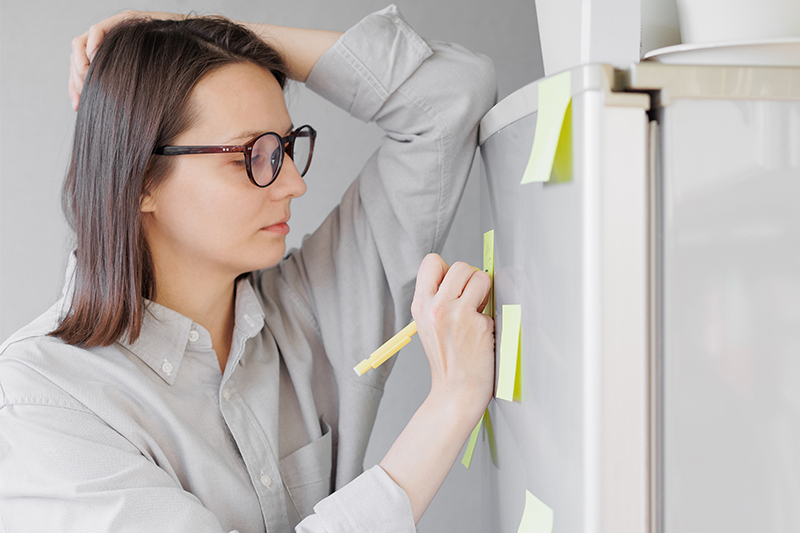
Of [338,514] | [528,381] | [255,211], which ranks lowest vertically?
[338,514]

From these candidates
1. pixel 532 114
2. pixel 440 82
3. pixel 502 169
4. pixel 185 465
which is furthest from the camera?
pixel 440 82

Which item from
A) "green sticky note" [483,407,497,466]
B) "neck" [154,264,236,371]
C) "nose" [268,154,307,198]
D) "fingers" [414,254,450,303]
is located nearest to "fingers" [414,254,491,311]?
"fingers" [414,254,450,303]

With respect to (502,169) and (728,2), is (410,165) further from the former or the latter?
(728,2)

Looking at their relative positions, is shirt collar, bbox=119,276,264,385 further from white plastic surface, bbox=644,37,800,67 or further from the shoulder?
white plastic surface, bbox=644,37,800,67

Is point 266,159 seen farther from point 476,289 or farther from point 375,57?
point 476,289

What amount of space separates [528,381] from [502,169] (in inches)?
10.4

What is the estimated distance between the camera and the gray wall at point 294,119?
169cm

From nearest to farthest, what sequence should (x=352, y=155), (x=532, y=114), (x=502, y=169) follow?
(x=532, y=114)
(x=502, y=169)
(x=352, y=155)

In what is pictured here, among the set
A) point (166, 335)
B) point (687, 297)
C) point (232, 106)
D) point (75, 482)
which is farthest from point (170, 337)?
point (687, 297)

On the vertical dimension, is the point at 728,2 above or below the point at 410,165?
above

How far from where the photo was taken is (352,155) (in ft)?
6.23

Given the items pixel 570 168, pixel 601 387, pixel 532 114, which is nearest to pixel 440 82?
pixel 532 114

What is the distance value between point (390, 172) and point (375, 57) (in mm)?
198

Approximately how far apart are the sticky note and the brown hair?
0.57 metres
